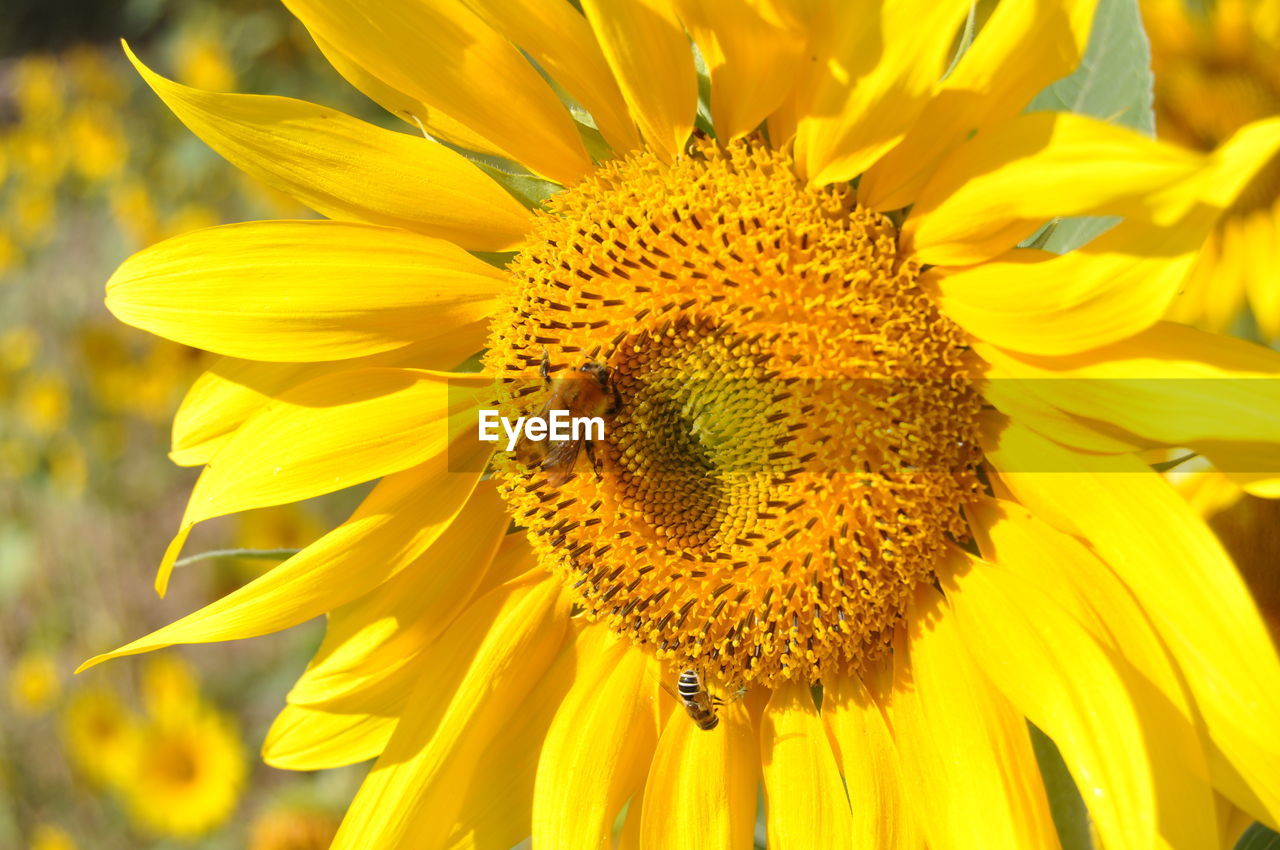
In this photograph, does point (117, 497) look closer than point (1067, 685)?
No

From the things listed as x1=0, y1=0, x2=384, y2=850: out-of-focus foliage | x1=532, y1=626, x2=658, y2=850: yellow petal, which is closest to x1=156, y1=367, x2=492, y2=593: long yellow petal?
x1=532, y1=626, x2=658, y2=850: yellow petal

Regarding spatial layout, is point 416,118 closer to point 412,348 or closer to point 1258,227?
point 412,348

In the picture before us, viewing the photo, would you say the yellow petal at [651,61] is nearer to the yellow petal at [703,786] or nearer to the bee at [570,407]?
the bee at [570,407]

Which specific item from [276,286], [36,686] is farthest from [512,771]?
[36,686]

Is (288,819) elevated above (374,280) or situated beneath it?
situated beneath

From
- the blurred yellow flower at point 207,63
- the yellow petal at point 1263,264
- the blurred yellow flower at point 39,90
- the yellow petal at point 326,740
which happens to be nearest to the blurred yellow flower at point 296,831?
the yellow petal at point 326,740

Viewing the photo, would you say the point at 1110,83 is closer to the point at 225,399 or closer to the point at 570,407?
the point at 570,407

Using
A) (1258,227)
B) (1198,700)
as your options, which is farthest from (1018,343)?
(1258,227)
